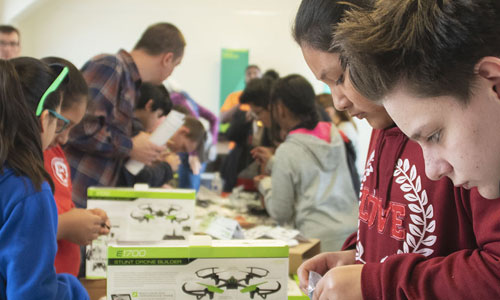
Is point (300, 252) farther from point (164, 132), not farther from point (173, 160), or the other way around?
point (173, 160)

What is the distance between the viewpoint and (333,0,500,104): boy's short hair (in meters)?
0.54

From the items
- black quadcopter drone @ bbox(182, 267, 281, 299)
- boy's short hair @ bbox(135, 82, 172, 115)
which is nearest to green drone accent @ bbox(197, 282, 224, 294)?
black quadcopter drone @ bbox(182, 267, 281, 299)

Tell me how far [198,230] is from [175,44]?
3.42 ft

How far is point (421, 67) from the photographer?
0.58 m

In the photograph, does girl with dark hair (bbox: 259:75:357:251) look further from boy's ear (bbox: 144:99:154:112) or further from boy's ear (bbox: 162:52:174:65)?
boy's ear (bbox: 144:99:154:112)

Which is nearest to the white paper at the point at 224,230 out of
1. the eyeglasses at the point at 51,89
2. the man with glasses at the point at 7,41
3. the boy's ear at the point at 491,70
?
the eyeglasses at the point at 51,89

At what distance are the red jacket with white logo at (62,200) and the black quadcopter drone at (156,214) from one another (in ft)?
0.68

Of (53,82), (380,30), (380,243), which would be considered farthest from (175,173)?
(380,30)

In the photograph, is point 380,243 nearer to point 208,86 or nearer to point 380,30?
point 380,30

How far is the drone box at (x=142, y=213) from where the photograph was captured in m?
1.50

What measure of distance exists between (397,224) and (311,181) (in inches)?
52.4

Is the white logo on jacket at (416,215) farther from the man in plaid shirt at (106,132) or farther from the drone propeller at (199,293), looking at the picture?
the man in plaid shirt at (106,132)

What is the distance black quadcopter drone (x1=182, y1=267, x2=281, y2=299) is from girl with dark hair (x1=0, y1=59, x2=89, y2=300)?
316 millimetres

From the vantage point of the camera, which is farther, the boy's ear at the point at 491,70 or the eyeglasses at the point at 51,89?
the eyeglasses at the point at 51,89
